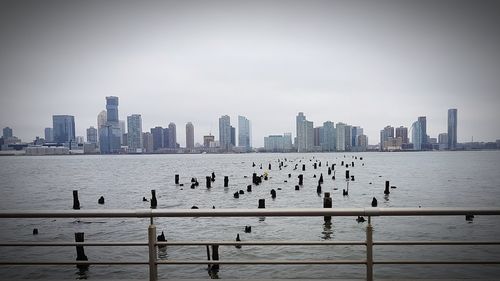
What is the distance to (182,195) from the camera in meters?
36.1

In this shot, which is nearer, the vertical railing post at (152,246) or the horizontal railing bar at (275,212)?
the horizontal railing bar at (275,212)

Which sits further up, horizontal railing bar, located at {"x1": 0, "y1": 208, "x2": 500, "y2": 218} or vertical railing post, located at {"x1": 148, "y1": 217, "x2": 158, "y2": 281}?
horizontal railing bar, located at {"x1": 0, "y1": 208, "x2": 500, "y2": 218}

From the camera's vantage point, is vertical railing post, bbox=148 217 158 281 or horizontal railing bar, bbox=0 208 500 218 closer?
horizontal railing bar, bbox=0 208 500 218

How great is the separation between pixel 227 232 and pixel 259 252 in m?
3.58

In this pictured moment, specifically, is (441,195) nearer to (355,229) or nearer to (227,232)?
(355,229)

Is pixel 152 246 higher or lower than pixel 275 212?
lower

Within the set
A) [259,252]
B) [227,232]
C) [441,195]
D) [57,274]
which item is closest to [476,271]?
[259,252]

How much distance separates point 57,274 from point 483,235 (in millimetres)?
21449

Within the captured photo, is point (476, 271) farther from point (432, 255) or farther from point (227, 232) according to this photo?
point (227, 232)

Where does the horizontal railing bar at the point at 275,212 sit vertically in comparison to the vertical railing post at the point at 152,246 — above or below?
above

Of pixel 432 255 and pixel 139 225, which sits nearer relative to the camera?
pixel 432 255

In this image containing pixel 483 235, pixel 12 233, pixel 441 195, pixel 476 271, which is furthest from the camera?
pixel 441 195

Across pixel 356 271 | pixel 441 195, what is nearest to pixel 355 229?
pixel 356 271

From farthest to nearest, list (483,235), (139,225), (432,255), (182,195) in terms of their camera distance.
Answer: (182,195) → (139,225) → (483,235) → (432,255)
